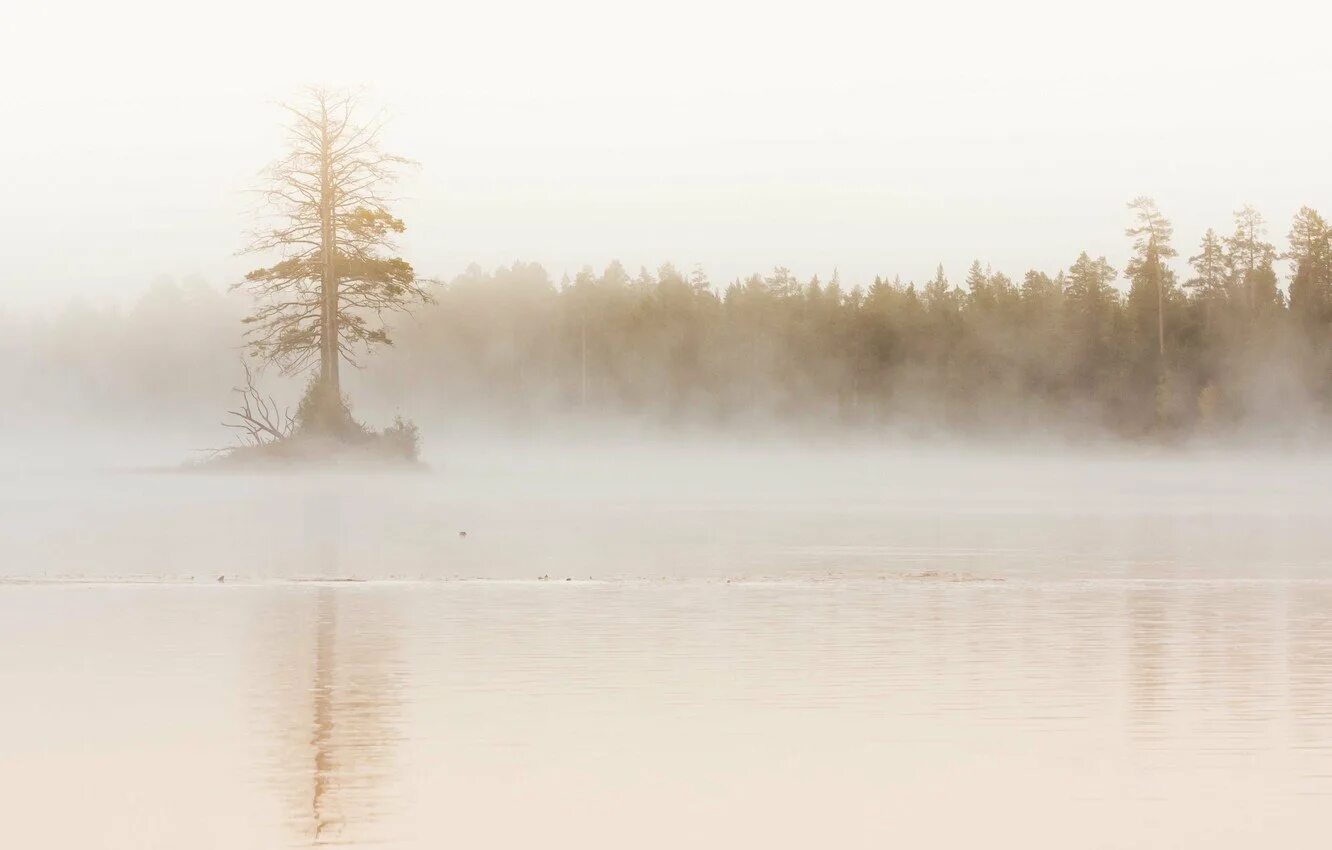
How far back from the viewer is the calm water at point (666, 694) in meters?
10.0

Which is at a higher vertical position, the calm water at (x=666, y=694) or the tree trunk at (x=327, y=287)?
the tree trunk at (x=327, y=287)

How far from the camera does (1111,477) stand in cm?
8356

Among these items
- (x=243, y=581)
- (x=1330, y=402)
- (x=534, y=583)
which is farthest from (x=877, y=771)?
(x=1330, y=402)

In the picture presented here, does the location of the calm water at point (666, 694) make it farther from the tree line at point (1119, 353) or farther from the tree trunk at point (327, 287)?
the tree line at point (1119, 353)

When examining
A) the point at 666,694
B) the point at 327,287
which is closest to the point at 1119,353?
the point at 327,287

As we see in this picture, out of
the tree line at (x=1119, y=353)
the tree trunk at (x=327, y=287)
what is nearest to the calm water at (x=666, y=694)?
the tree trunk at (x=327, y=287)

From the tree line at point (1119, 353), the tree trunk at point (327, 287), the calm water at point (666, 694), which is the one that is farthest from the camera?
the tree line at point (1119, 353)

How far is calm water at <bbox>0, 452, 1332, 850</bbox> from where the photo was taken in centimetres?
1003

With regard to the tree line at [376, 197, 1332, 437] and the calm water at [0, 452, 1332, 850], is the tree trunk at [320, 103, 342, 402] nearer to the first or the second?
the calm water at [0, 452, 1332, 850]

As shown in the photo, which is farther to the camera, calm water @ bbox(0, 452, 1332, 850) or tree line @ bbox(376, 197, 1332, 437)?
tree line @ bbox(376, 197, 1332, 437)

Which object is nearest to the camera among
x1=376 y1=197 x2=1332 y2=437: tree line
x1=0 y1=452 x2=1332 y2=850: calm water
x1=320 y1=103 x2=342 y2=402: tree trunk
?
x1=0 y1=452 x2=1332 y2=850: calm water

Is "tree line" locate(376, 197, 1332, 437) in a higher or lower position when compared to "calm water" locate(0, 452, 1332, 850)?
higher

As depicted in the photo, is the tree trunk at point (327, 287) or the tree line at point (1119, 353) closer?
the tree trunk at point (327, 287)

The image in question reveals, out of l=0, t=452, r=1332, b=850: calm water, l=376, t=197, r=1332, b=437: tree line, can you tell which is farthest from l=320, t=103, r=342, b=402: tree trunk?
l=376, t=197, r=1332, b=437: tree line
